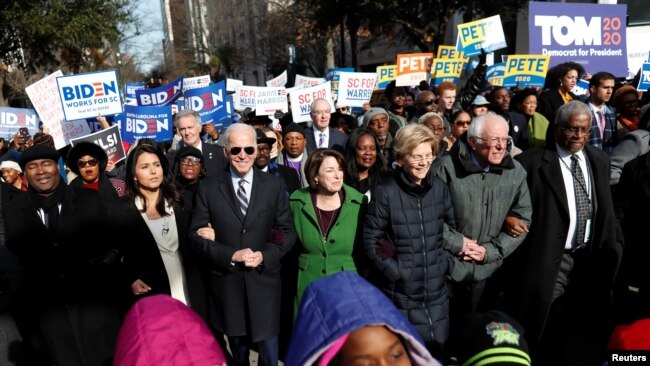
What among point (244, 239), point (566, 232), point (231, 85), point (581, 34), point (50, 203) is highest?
point (581, 34)

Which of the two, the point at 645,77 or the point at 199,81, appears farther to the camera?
the point at 199,81

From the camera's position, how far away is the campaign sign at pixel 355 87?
9.75 meters

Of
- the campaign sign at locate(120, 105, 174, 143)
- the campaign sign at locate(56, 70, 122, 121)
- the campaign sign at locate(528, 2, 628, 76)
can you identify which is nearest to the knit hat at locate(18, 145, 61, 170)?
the campaign sign at locate(120, 105, 174, 143)

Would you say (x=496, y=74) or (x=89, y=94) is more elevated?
(x=496, y=74)

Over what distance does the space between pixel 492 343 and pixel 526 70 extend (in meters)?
8.71

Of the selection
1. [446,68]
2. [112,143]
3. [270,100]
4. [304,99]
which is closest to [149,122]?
[112,143]

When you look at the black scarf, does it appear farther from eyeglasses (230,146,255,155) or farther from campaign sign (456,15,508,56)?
campaign sign (456,15,508,56)

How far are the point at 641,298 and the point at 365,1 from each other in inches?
914

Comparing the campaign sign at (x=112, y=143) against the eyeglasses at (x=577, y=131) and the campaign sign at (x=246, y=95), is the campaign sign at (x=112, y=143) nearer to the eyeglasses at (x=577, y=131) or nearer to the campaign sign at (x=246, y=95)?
the campaign sign at (x=246, y=95)

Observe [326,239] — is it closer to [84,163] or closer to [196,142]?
[84,163]

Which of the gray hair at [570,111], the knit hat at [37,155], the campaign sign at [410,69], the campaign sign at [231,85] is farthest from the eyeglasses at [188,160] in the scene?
the campaign sign at [231,85]

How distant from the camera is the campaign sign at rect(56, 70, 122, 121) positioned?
294 inches

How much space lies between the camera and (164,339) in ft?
6.04

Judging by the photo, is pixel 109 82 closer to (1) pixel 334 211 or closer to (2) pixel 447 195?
(1) pixel 334 211
